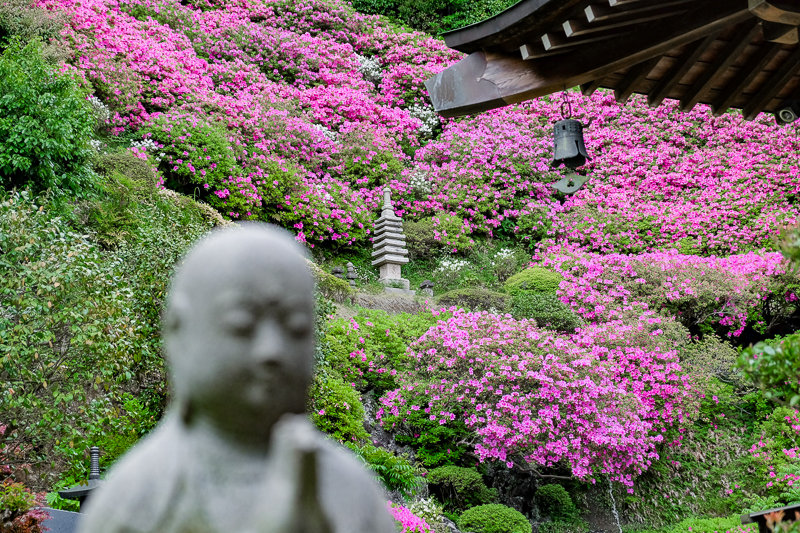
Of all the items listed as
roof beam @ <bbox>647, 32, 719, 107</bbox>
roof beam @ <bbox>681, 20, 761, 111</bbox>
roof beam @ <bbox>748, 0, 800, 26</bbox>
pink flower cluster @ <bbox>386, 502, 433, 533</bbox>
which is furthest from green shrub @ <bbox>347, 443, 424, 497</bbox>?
roof beam @ <bbox>748, 0, 800, 26</bbox>

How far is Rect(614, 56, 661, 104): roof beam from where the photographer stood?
4.38 metres

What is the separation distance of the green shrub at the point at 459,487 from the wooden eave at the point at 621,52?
5064mm

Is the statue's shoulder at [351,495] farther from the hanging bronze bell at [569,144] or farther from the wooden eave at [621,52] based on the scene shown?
the hanging bronze bell at [569,144]

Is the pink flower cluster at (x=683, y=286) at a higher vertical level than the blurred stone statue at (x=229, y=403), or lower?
higher

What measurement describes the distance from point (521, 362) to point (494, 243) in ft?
24.4

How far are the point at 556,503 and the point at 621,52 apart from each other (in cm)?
653

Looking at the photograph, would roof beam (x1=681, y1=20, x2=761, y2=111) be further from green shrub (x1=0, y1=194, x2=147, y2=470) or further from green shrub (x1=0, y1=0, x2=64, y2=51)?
green shrub (x1=0, y1=0, x2=64, y2=51)

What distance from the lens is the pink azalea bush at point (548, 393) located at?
8141 mm

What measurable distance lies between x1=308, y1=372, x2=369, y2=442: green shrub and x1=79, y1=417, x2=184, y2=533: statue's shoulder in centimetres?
579

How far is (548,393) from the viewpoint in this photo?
827cm

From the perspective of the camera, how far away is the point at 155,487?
0.98 m

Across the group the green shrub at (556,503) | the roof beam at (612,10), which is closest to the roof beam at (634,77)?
the roof beam at (612,10)

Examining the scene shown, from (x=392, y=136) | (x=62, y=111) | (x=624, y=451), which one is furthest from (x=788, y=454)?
(x=392, y=136)

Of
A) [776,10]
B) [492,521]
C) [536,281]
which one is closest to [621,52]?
[776,10]
